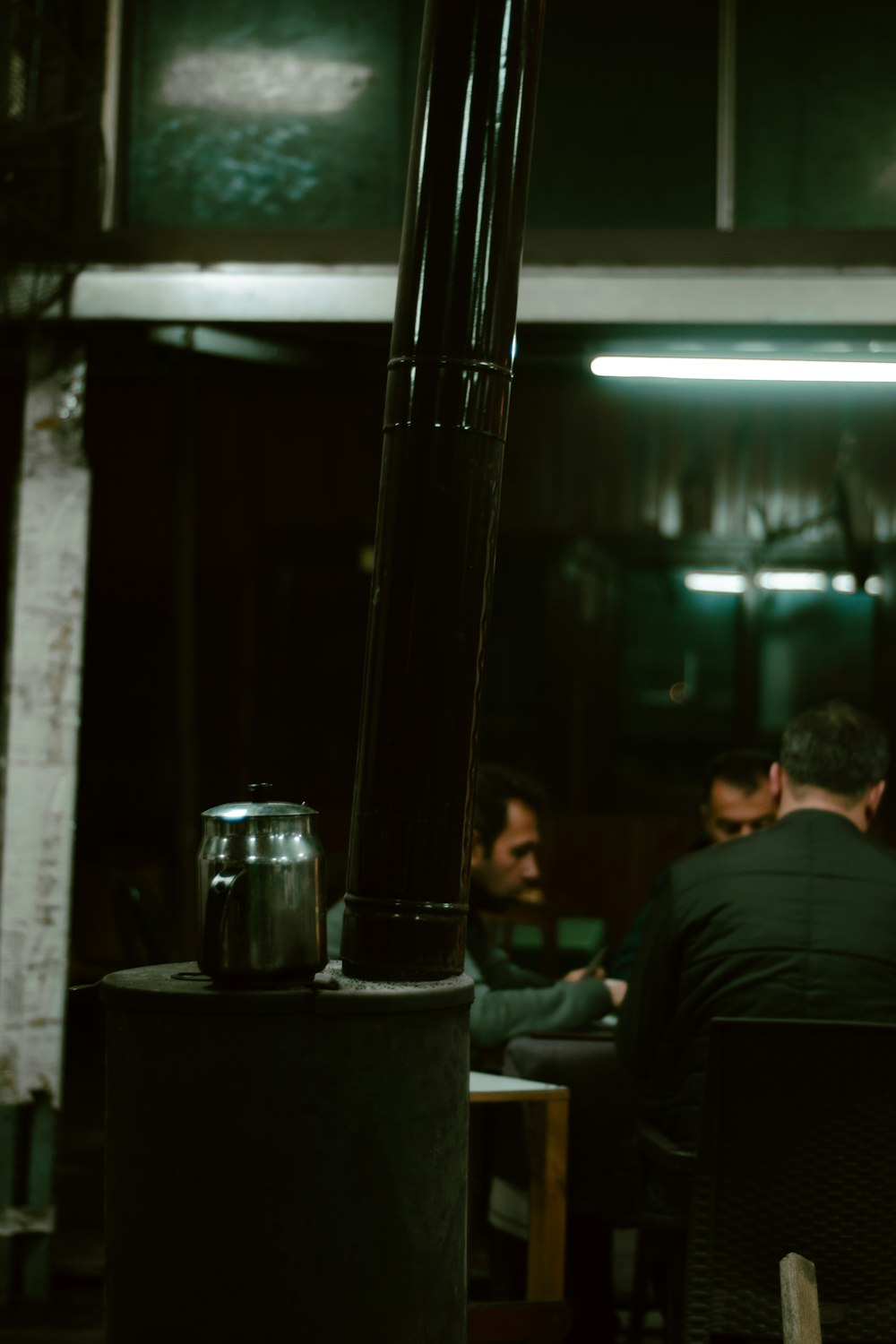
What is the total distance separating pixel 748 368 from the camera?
451 centimetres

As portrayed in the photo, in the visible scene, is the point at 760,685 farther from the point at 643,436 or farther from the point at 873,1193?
the point at 873,1193

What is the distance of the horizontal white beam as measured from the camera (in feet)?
14.9

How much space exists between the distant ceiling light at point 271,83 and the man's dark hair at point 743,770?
294 cm

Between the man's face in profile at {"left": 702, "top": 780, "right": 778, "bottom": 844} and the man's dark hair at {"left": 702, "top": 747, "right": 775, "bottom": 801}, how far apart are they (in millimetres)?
13

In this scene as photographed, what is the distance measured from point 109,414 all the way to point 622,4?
15.4 ft

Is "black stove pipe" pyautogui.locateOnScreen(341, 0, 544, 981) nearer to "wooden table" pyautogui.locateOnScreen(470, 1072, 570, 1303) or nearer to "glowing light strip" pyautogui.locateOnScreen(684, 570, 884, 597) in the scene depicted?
"wooden table" pyautogui.locateOnScreen(470, 1072, 570, 1303)

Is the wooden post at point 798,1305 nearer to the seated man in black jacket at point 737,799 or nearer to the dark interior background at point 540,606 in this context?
the seated man in black jacket at point 737,799

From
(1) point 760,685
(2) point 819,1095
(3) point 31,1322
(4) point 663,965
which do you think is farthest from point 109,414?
(2) point 819,1095

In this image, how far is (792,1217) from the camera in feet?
9.34

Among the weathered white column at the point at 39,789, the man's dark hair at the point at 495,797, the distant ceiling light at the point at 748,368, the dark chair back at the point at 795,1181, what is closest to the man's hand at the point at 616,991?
the man's dark hair at the point at 495,797

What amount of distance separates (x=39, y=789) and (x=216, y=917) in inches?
101

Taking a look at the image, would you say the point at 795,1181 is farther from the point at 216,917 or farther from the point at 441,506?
the point at 441,506

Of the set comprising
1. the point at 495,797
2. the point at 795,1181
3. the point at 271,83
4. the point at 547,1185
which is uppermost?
the point at 271,83

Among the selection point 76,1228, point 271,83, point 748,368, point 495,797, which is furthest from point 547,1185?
point 271,83
